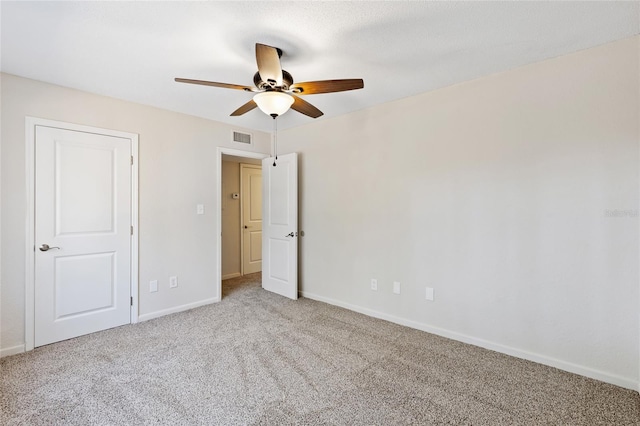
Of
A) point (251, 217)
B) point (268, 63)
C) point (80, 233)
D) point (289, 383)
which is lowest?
point (289, 383)

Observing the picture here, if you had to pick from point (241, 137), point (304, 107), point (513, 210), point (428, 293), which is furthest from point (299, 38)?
point (428, 293)

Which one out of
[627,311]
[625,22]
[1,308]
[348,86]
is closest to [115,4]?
[348,86]

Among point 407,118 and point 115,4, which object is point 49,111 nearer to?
point 115,4

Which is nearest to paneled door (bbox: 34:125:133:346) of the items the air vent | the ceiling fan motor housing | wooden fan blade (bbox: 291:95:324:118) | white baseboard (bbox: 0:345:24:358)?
white baseboard (bbox: 0:345:24:358)

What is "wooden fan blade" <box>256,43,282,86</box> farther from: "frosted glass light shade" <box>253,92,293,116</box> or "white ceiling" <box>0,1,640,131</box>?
"white ceiling" <box>0,1,640,131</box>

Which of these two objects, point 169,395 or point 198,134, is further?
point 198,134

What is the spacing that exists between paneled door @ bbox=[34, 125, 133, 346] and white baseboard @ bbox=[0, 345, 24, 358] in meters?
0.11

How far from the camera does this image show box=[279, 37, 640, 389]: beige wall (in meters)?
2.03

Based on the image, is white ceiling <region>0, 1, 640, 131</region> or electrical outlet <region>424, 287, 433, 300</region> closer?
white ceiling <region>0, 1, 640, 131</region>

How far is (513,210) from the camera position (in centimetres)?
241

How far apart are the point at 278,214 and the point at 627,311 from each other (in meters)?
3.54

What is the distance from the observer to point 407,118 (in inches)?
119

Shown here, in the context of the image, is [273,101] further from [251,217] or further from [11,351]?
[251,217]

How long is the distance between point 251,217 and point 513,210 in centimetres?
426
